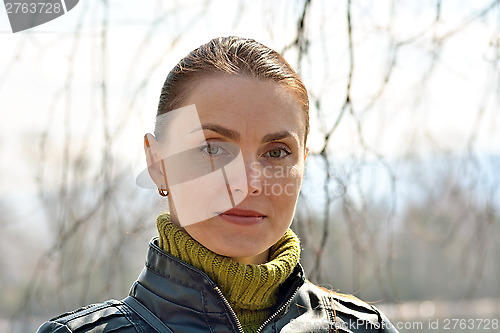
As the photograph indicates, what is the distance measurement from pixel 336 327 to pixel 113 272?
589mm

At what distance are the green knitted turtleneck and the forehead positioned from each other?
0.22m

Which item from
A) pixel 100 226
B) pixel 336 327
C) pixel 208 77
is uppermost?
pixel 208 77

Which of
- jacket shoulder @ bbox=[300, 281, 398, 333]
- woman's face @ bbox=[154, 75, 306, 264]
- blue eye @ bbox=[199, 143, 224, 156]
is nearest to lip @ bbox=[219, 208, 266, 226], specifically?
woman's face @ bbox=[154, 75, 306, 264]

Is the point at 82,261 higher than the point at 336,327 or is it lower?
higher

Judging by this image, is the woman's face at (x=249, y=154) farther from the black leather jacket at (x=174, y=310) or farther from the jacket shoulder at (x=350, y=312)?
the jacket shoulder at (x=350, y=312)

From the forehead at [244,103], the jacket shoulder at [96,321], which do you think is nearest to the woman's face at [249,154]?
the forehead at [244,103]

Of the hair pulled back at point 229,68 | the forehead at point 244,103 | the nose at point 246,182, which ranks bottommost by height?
the nose at point 246,182

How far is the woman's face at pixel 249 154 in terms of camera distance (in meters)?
1.21

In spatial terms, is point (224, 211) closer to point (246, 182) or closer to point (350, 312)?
point (246, 182)

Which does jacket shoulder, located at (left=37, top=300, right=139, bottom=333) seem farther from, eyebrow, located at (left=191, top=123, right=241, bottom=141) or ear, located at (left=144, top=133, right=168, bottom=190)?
eyebrow, located at (left=191, top=123, right=241, bottom=141)

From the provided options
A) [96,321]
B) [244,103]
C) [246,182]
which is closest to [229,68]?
[244,103]

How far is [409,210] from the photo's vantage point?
30.6 ft

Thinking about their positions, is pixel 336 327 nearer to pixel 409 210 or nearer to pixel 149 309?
pixel 149 309

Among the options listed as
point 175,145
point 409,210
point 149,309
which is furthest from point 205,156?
point 409,210
